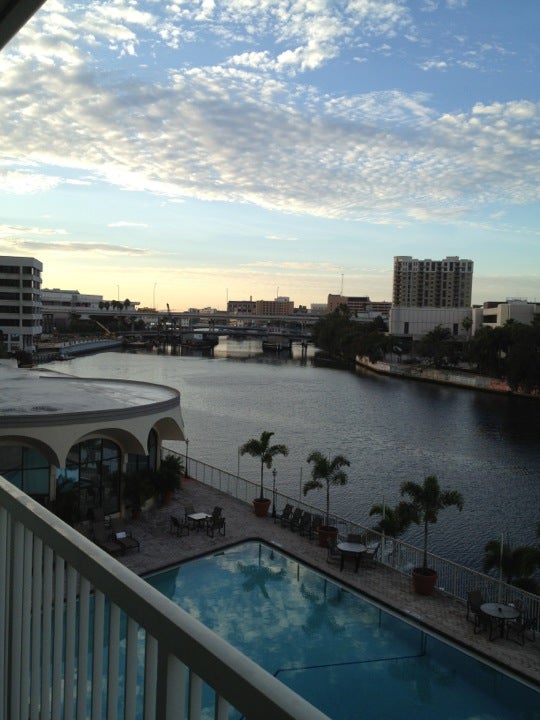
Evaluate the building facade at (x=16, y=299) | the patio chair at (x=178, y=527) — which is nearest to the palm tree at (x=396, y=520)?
the patio chair at (x=178, y=527)

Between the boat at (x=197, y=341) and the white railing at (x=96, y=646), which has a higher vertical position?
the white railing at (x=96, y=646)

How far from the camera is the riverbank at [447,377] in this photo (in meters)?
58.3

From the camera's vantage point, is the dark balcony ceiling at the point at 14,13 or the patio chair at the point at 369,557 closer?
the dark balcony ceiling at the point at 14,13


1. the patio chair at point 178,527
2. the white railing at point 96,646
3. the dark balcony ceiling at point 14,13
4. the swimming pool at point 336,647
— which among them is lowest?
the swimming pool at point 336,647

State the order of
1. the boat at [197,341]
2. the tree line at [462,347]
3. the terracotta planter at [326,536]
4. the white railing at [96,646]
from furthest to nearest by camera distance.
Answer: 1. the boat at [197,341]
2. the tree line at [462,347]
3. the terracotta planter at [326,536]
4. the white railing at [96,646]

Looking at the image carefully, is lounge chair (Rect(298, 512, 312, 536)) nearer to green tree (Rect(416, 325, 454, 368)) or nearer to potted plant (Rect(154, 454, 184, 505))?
potted plant (Rect(154, 454, 184, 505))

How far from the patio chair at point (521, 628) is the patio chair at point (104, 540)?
860cm

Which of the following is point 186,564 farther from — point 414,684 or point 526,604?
point 526,604

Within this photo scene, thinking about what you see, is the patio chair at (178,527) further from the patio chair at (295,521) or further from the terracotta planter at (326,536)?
the terracotta planter at (326,536)

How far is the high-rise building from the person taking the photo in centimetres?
18550

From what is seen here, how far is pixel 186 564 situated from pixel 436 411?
3548 cm

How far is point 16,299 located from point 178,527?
228 feet

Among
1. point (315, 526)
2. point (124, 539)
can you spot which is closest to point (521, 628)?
point (315, 526)

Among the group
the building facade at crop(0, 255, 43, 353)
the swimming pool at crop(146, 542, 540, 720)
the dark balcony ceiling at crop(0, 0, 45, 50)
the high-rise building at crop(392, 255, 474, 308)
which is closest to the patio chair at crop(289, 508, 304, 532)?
the swimming pool at crop(146, 542, 540, 720)
